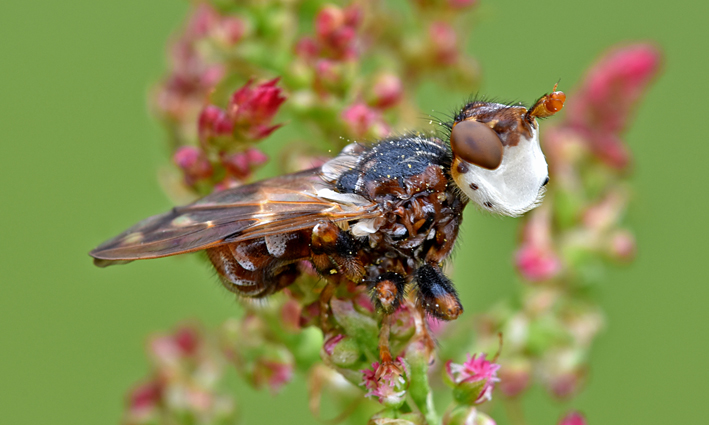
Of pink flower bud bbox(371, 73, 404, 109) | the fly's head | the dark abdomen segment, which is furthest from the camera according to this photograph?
pink flower bud bbox(371, 73, 404, 109)

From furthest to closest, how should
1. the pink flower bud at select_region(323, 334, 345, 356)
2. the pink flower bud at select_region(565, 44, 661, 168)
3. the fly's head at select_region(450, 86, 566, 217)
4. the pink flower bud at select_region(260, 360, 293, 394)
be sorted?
the pink flower bud at select_region(565, 44, 661, 168)
the pink flower bud at select_region(260, 360, 293, 394)
the pink flower bud at select_region(323, 334, 345, 356)
the fly's head at select_region(450, 86, 566, 217)

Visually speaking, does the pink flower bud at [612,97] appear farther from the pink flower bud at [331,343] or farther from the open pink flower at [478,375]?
the pink flower bud at [331,343]

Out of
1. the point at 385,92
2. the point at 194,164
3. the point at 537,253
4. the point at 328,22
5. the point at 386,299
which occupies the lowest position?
the point at 386,299

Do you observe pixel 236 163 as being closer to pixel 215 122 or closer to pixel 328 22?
pixel 215 122

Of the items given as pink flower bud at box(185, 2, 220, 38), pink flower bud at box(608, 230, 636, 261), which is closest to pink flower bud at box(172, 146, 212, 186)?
pink flower bud at box(185, 2, 220, 38)

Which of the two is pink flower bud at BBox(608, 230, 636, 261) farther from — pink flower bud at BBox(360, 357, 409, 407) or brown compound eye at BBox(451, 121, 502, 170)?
pink flower bud at BBox(360, 357, 409, 407)

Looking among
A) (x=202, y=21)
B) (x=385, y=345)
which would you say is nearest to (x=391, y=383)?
(x=385, y=345)

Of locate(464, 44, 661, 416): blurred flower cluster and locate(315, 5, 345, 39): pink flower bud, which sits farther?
locate(464, 44, 661, 416): blurred flower cluster
